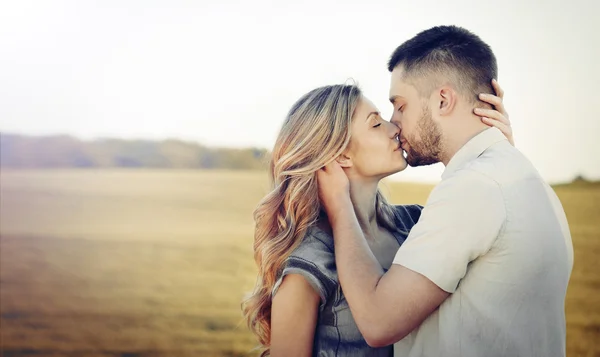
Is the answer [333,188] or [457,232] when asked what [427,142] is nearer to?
[333,188]

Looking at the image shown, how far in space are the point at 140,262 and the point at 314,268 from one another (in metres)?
10.9

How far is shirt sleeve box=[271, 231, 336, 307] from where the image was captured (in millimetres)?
2299

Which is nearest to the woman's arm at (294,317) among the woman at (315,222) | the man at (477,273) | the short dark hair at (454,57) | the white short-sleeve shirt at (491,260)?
the woman at (315,222)

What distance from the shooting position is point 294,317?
2277 millimetres

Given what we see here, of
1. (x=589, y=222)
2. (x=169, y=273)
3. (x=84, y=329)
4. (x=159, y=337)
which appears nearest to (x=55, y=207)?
(x=169, y=273)

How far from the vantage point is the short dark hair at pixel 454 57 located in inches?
92.4

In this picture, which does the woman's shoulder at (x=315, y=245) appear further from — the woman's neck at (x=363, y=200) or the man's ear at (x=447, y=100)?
the man's ear at (x=447, y=100)

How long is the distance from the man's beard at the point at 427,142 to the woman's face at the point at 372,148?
0.43ft

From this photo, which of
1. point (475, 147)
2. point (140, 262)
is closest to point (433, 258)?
point (475, 147)

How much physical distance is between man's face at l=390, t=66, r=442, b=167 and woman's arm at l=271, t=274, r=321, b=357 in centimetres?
69

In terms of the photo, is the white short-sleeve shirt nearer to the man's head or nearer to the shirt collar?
the shirt collar

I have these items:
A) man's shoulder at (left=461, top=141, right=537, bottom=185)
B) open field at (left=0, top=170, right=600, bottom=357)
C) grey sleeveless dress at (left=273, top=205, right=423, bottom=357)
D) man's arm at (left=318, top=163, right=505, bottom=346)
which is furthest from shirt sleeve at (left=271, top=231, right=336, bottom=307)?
open field at (left=0, top=170, right=600, bottom=357)

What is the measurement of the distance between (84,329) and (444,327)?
8349 mm

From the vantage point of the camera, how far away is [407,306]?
6.34ft
